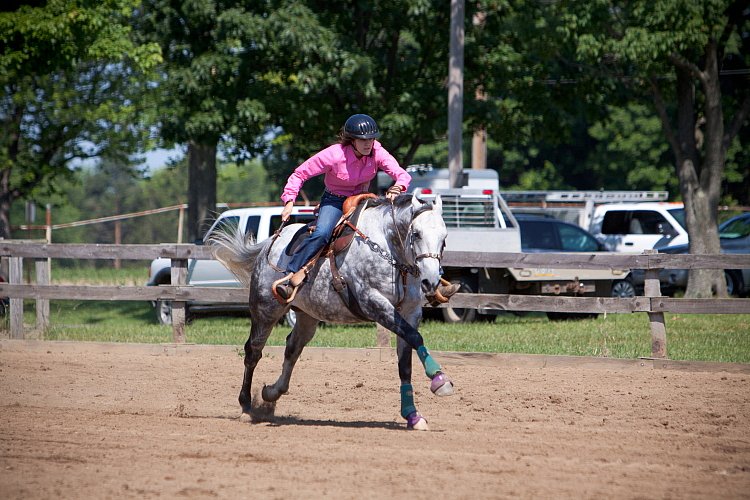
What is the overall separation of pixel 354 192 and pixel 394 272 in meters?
0.97

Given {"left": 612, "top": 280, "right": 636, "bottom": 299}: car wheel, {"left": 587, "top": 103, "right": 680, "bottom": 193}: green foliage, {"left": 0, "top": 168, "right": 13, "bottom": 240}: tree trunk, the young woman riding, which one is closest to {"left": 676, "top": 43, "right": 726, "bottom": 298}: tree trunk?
{"left": 612, "top": 280, "right": 636, "bottom": 299}: car wheel

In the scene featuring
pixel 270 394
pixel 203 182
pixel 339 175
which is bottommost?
pixel 270 394

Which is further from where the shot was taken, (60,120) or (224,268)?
(60,120)

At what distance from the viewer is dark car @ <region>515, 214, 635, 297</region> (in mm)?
18562

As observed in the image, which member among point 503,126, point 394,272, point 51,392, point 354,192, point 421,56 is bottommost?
point 51,392

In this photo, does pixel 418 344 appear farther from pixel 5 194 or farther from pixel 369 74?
pixel 5 194

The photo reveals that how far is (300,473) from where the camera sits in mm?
6273

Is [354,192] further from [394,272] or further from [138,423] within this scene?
[138,423]

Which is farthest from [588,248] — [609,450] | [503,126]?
[609,450]

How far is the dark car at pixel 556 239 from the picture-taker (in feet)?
60.9

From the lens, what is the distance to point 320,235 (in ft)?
27.6

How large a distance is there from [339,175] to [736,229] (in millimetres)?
16516

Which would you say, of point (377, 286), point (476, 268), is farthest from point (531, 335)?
point (377, 286)

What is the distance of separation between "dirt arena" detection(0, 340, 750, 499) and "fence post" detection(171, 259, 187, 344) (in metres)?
0.96
